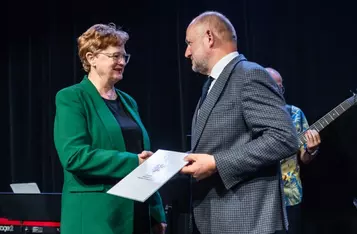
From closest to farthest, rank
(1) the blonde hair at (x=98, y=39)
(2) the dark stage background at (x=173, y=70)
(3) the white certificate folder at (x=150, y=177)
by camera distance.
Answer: (3) the white certificate folder at (x=150, y=177) → (1) the blonde hair at (x=98, y=39) → (2) the dark stage background at (x=173, y=70)

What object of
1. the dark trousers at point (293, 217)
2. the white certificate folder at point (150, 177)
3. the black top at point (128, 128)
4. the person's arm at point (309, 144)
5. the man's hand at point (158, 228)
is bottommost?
the dark trousers at point (293, 217)

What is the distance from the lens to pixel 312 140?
10.1ft

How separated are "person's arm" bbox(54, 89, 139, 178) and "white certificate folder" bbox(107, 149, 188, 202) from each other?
0.64ft

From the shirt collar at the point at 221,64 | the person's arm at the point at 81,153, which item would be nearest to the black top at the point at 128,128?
the person's arm at the point at 81,153

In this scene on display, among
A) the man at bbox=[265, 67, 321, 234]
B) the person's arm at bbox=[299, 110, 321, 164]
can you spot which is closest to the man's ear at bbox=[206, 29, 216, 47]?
the man at bbox=[265, 67, 321, 234]

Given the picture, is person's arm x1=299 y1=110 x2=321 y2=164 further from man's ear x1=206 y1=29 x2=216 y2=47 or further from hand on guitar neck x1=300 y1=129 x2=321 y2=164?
man's ear x1=206 y1=29 x2=216 y2=47

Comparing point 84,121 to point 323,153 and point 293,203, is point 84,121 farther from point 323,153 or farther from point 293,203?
point 323,153

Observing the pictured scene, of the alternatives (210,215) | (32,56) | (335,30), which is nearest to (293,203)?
(335,30)

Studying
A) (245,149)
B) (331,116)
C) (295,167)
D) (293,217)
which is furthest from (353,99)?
(245,149)

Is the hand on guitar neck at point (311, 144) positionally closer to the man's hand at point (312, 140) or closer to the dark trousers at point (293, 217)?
the man's hand at point (312, 140)

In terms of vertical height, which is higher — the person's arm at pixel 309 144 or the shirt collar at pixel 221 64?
the shirt collar at pixel 221 64

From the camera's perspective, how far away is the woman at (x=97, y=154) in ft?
6.06

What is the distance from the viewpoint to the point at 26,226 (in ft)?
8.98

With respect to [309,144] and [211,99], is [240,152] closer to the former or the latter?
[211,99]
